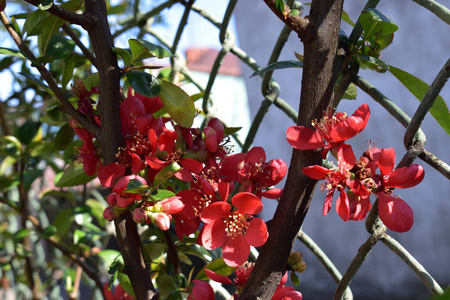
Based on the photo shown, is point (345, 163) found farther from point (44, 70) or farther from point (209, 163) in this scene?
point (44, 70)

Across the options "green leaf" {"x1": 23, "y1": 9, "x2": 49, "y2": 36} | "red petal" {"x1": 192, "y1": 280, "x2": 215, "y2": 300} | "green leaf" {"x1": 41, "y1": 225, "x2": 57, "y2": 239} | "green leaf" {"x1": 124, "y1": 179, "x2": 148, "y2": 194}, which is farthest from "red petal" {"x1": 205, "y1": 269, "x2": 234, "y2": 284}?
"green leaf" {"x1": 41, "y1": 225, "x2": 57, "y2": 239}

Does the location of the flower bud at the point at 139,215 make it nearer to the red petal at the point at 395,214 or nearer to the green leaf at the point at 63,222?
the red petal at the point at 395,214

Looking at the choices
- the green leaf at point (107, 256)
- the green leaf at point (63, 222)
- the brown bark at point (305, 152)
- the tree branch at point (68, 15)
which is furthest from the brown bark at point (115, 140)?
the green leaf at point (63, 222)

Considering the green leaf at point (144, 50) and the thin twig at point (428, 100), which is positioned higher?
the green leaf at point (144, 50)

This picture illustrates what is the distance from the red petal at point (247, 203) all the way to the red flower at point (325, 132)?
6 cm

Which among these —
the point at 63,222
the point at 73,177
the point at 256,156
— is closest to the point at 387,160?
the point at 256,156

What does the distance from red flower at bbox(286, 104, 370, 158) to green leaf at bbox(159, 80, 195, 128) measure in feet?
0.41

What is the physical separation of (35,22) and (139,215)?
0.98 ft

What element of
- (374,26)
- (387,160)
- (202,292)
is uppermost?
(374,26)

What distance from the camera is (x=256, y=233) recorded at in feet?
1.24

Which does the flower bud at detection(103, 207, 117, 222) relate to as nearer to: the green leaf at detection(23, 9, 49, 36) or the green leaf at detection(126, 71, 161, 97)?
the green leaf at detection(126, 71, 161, 97)

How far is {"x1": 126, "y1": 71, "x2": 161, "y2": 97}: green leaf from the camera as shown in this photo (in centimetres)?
43

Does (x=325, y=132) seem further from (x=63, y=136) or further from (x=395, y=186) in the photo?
(x=63, y=136)

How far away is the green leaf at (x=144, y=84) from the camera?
1.42ft
